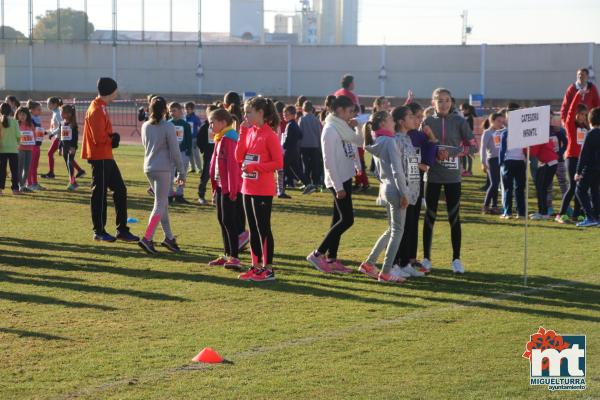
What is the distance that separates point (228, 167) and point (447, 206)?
8.40 ft

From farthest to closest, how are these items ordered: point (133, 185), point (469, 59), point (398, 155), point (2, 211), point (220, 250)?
point (469, 59)
point (133, 185)
point (2, 211)
point (220, 250)
point (398, 155)

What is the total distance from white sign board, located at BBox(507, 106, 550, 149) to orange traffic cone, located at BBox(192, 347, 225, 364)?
15.1 ft

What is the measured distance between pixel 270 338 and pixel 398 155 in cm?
283

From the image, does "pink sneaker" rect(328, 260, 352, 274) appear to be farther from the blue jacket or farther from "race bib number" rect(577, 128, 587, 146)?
the blue jacket

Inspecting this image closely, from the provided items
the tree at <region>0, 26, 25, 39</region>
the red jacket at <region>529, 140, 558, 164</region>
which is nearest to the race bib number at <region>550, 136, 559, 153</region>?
the red jacket at <region>529, 140, 558, 164</region>

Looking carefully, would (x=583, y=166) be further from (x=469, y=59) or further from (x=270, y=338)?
(x=469, y=59)

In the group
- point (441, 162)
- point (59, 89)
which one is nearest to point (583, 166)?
point (441, 162)

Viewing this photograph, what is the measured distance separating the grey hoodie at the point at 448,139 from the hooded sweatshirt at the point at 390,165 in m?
0.82

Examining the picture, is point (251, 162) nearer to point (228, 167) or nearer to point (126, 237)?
point (228, 167)

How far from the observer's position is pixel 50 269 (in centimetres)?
1174

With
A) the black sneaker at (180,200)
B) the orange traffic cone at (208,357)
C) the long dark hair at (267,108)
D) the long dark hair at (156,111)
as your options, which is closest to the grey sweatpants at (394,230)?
the long dark hair at (267,108)

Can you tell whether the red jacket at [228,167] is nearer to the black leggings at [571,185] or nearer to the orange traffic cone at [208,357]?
the orange traffic cone at [208,357]

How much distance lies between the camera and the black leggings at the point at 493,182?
17.6 m

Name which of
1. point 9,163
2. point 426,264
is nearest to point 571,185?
point 426,264
